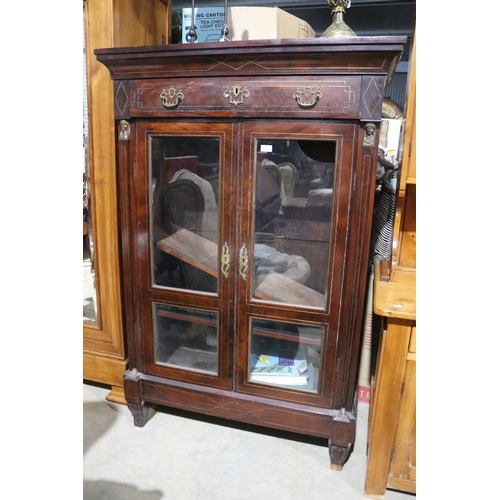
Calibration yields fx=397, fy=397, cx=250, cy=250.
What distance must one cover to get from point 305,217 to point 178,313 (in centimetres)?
65

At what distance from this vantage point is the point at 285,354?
5.15 ft

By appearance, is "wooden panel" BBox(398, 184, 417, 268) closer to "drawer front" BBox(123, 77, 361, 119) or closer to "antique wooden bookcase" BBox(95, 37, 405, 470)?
"antique wooden bookcase" BBox(95, 37, 405, 470)

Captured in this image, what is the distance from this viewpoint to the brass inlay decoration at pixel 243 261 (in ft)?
4.74

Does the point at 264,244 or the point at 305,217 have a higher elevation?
the point at 305,217

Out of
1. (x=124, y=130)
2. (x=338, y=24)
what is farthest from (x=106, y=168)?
(x=338, y=24)

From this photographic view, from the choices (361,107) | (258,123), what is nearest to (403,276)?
(361,107)

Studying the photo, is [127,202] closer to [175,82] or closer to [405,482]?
[175,82]

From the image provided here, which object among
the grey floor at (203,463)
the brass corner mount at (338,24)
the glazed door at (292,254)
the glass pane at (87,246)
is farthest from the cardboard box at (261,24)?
the grey floor at (203,463)

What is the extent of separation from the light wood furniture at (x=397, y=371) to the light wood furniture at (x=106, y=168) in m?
1.14

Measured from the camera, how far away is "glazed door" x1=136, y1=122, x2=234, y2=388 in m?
1.44

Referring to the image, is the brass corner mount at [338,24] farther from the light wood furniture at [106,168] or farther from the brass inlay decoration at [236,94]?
the light wood furniture at [106,168]

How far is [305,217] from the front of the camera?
1.42 metres

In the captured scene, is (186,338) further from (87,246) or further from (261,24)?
(261,24)
